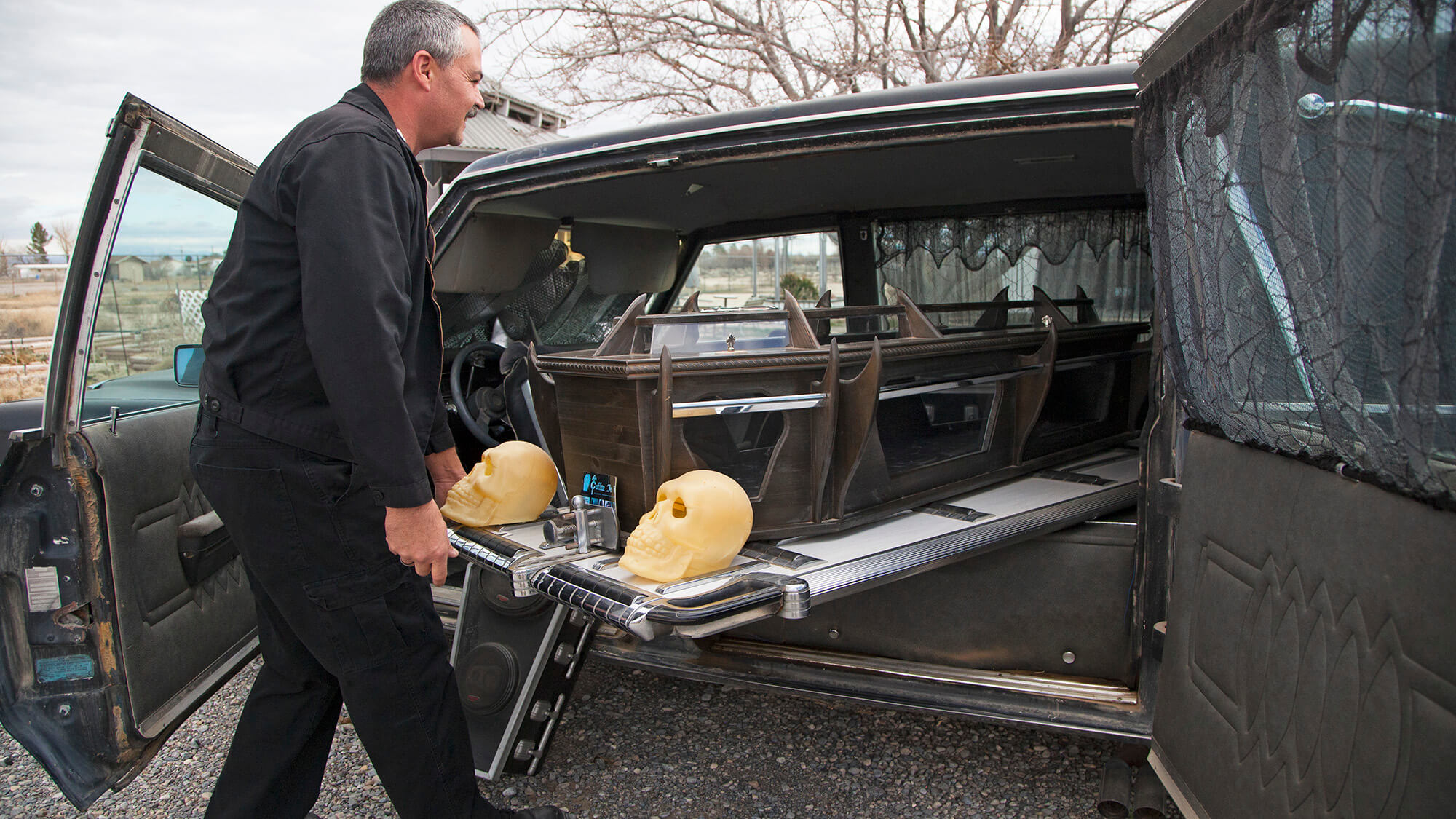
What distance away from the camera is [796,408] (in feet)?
7.80

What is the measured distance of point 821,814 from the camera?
2.47 metres

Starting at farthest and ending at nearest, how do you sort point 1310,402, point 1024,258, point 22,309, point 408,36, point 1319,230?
point 22,309 → point 1024,258 → point 408,36 → point 1310,402 → point 1319,230

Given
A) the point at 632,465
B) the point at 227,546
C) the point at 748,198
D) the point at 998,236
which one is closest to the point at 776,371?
the point at 632,465

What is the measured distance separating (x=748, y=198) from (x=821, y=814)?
2.75 metres

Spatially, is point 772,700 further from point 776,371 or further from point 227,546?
point 227,546

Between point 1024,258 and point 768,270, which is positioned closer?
point 1024,258

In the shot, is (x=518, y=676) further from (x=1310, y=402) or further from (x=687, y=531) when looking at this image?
(x=1310, y=402)

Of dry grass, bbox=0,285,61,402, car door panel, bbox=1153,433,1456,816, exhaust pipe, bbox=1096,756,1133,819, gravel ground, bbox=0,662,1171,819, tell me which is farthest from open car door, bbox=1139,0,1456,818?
dry grass, bbox=0,285,61,402

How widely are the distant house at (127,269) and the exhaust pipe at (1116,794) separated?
9.14 feet

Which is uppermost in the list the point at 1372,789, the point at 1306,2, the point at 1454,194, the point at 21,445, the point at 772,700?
the point at 1306,2

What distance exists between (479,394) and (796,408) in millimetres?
1970

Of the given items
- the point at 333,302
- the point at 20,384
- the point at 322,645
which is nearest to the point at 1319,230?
the point at 333,302

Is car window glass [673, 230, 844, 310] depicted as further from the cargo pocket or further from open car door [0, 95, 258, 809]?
the cargo pocket

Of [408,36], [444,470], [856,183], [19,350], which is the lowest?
[444,470]
